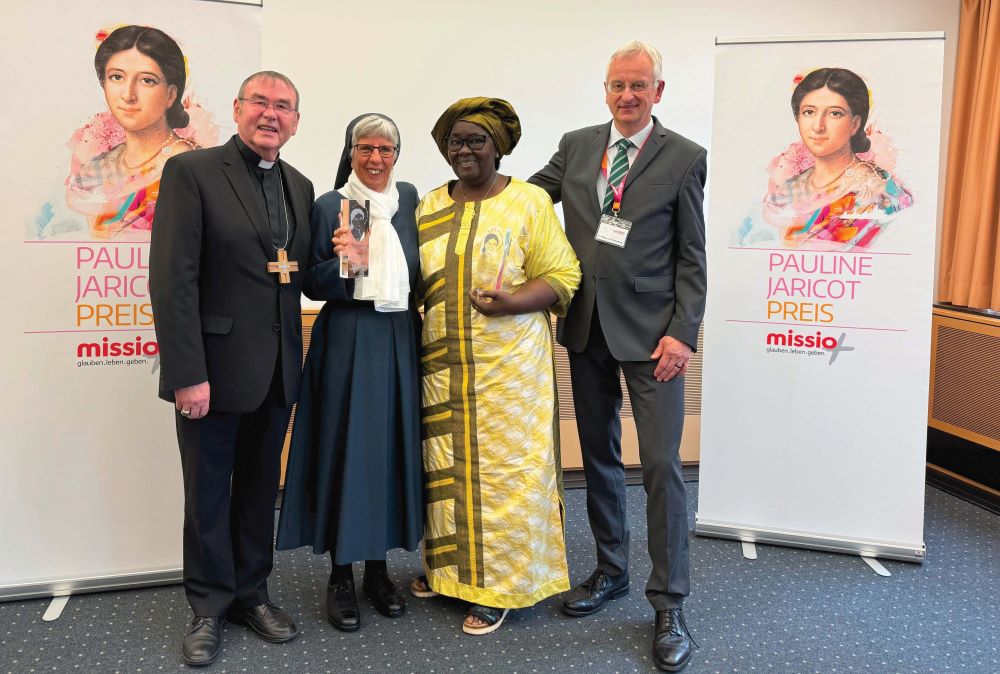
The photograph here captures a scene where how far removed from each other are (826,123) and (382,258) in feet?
→ 6.22

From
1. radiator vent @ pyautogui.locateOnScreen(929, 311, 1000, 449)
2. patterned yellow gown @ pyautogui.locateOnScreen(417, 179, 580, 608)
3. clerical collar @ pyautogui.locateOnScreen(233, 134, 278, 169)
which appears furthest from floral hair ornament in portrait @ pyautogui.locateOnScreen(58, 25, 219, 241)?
radiator vent @ pyautogui.locateOnScreen(929, 311, 1000, 449)

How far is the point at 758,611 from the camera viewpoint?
282 cm

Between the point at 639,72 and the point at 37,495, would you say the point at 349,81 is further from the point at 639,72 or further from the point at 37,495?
the point at 37,495

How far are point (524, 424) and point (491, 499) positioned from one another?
261mm

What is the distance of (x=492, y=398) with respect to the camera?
8.52ft

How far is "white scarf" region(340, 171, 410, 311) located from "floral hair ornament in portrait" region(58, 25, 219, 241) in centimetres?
74

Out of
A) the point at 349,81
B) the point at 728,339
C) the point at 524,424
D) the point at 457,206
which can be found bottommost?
the point at 524,424

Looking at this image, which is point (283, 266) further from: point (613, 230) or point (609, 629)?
point (609, 629)

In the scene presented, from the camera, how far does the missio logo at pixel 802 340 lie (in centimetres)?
330

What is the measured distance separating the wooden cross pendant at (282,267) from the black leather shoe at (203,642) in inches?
41.6

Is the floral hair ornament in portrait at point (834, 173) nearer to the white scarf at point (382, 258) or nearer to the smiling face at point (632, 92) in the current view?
the smiling face at point (632, 92)

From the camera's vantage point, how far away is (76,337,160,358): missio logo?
2789 millimetres

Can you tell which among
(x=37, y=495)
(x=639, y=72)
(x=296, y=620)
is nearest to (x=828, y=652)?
(x=296, y=620)

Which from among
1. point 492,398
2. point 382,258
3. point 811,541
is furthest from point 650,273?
point 811,541
